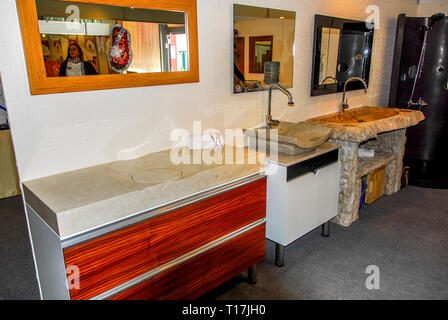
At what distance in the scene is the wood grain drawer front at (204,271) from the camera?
159cm

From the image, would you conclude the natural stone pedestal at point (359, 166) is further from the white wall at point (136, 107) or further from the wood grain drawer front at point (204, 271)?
the wood grain drawer front at point (204, 271)

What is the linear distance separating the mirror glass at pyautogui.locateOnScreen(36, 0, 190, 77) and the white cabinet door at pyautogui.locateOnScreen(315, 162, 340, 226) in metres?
1.21

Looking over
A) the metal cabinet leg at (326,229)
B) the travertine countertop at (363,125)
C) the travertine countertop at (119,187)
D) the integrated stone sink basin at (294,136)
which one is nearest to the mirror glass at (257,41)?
the integrated stone sink basin at (294,136)

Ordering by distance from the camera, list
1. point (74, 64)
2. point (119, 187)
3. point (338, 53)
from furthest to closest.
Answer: point (338, 53)
point (74, 64)
point (119, 187)

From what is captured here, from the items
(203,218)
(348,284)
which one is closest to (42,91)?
(203,218)

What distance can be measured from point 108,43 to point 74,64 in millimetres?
215

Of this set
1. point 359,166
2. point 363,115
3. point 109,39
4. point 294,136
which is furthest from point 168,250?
point 363,115

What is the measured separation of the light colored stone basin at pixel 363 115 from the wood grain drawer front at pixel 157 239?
156 centimetres

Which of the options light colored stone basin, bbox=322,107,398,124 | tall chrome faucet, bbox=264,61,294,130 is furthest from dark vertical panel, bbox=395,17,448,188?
tall chrome faucet, bbox=264,61,294,130

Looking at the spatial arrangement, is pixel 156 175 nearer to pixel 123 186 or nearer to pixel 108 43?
pixel 123 186

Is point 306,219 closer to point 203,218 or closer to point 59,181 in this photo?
point 203,218

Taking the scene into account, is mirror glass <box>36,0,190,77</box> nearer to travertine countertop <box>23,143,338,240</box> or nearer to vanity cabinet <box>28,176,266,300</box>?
travertine countertop <box>23,143,338,240</box>

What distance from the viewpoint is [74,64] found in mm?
1679

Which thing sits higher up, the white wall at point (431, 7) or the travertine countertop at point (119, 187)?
the white wall at point (431, 7)
